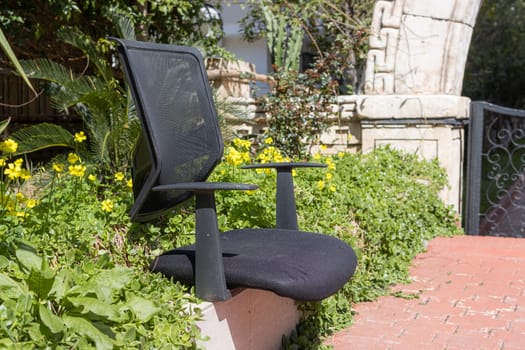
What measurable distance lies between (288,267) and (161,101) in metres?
0.80

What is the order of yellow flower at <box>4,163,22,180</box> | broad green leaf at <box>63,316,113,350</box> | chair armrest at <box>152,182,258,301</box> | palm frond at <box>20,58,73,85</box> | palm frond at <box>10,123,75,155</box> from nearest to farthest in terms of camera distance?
broad green leaf at <box>63,316,113,350</box>
chair armrest at <box>152,182,258,301</box>
yellow flower at <box>4,163,22,180</box>
palm frond at <box>10,123,75,155</box>
palm frond at <box>20,58,73,85</box>

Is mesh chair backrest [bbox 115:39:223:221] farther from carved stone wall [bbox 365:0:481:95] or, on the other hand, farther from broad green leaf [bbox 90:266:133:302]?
carved stone wall [bbox 365:0:481:95]

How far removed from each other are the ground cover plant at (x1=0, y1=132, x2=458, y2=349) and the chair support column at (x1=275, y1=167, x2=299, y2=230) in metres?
0.38

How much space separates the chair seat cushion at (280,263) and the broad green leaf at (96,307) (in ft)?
1.59

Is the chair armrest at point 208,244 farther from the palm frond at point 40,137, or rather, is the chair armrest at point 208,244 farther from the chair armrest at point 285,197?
the palm frond at point 40,137

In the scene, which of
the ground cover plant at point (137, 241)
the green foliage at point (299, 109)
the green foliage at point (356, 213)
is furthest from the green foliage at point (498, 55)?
the ground cover plant at point (137, 241)

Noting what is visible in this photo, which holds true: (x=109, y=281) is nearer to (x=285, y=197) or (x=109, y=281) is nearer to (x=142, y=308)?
(x=142, y=308)

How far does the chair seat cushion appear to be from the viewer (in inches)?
94.0

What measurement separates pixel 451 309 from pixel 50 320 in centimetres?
273

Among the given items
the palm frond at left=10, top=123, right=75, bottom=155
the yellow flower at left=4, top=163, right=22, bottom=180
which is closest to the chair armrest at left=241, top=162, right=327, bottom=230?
the yellow flower at left=4, top=163, right=22, bottom=180

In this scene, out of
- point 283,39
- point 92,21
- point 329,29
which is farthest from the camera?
point 283,39

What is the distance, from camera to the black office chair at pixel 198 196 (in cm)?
243

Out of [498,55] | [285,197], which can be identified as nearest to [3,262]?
[285,197]

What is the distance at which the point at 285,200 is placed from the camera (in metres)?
3.30
